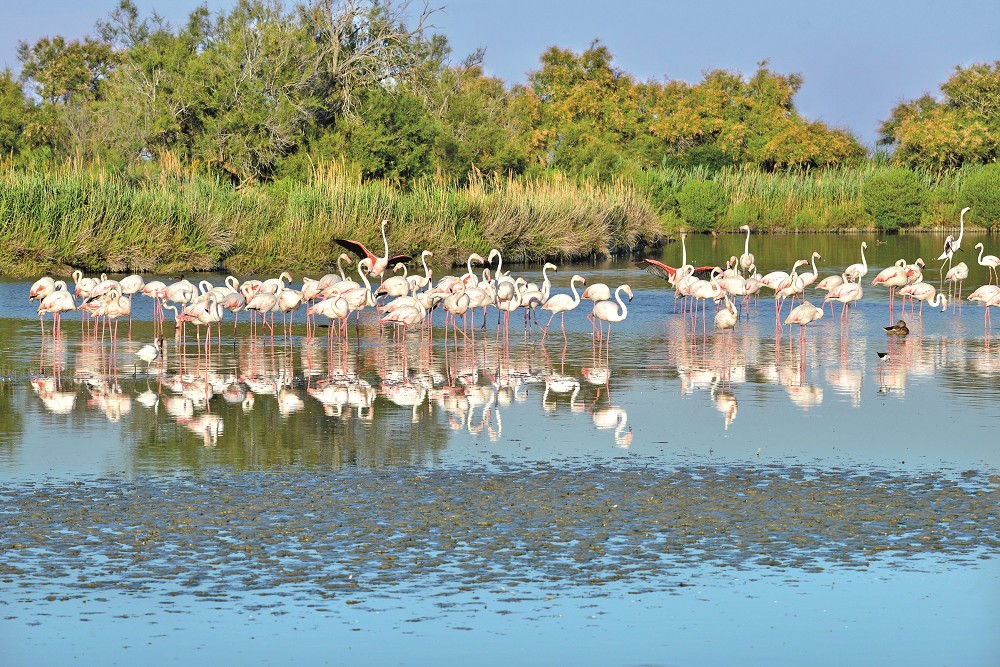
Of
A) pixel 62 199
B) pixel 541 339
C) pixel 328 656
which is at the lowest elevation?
pixel 328 656

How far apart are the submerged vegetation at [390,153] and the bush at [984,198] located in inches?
3.8

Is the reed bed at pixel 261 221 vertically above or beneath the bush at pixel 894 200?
beneath

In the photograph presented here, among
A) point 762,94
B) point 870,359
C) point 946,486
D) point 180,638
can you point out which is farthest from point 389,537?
point 762,94

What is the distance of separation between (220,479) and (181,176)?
28494mm

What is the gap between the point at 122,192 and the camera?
29.6m

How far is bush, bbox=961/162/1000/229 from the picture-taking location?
169 ft

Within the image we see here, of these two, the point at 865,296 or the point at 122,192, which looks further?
the point at 122,192

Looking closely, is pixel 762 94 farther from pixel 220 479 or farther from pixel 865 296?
pixel 220 479

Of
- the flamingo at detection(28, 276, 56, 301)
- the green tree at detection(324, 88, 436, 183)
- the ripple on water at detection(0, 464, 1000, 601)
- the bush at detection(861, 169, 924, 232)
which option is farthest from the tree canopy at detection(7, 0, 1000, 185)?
the ripple on water at detection(0, 464, 1000, 601)

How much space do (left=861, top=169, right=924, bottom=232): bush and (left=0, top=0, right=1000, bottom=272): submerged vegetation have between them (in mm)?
81

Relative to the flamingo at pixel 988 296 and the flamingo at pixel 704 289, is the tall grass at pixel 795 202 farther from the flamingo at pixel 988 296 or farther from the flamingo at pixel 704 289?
the flamingo at pixel 988 296

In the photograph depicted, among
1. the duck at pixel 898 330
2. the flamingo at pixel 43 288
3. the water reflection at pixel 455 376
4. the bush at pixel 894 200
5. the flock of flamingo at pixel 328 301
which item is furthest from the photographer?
the bush at pixel 894 200

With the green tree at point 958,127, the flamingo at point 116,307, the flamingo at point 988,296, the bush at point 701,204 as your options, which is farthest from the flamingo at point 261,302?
the green tree at point 958,127

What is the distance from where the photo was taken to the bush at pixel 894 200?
53.9 m
